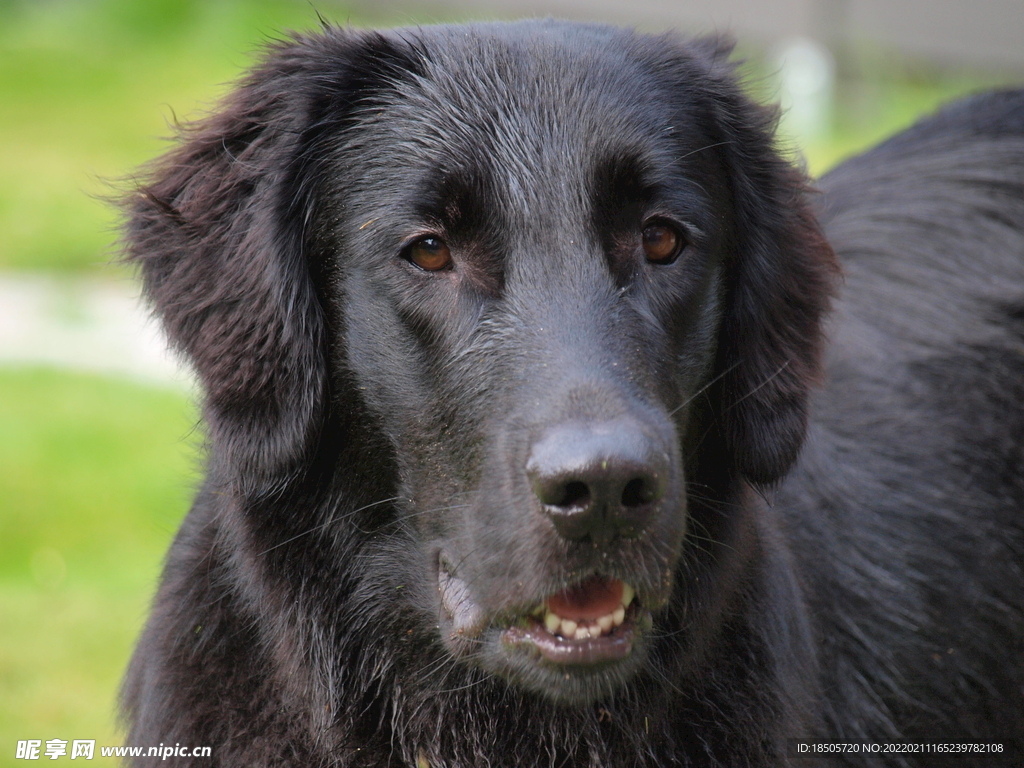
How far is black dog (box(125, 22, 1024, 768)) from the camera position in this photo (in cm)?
285

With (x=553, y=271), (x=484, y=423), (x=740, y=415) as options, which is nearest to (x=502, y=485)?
(x=484, y=423)

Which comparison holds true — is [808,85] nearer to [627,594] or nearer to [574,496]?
[627,594]

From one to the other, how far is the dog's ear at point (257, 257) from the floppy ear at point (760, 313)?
1051 mm

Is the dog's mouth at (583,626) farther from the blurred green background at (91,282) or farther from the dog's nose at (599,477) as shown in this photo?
the blurred green background at (91,282)

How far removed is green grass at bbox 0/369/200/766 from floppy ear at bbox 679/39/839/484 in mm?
1972

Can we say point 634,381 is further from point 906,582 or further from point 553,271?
point 906,582

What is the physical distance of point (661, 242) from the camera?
3156 mm

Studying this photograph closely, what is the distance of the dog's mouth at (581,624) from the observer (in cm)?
280

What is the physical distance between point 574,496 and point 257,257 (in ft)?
3.84

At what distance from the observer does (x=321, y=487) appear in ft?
10.8

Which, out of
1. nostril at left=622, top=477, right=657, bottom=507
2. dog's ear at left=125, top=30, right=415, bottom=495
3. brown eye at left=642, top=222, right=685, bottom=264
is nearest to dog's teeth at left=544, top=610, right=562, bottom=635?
nostril at left=622, top=477, right=657, bottom=507

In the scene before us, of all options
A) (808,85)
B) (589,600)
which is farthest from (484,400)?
(808,85)

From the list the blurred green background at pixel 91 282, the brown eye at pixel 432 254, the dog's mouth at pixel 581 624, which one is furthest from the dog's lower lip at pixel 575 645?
the blurred green background at pixel 91 282

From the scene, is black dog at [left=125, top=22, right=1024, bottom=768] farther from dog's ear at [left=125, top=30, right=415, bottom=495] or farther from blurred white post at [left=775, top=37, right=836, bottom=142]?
blurred white post at [left=775, top=37, right=836, bottom=142]
